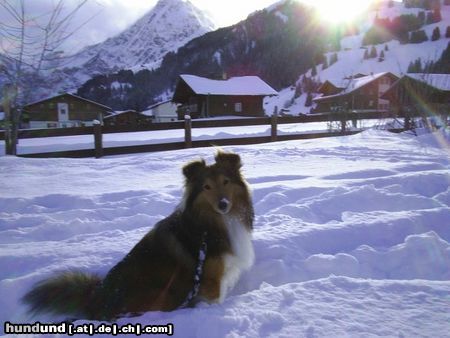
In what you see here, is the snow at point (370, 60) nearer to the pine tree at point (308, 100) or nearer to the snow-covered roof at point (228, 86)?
the pine tree at point (308, 100)

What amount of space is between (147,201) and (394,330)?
4.02 m

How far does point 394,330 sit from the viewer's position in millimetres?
2189

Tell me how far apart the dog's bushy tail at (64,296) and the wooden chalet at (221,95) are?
37492 mm

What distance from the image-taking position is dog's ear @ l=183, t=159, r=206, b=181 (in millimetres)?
3232

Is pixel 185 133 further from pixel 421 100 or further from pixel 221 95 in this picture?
pixel 221 95

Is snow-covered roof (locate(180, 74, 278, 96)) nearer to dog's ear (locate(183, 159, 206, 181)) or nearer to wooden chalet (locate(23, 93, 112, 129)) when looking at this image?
wooden chalet (locate(23, 93, 112, 129))

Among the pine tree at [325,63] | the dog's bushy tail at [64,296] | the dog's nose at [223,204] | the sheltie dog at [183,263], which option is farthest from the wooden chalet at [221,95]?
the pine tree at [325,63]

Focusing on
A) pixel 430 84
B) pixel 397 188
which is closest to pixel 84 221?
pixel 397 188

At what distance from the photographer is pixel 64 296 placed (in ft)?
8.59

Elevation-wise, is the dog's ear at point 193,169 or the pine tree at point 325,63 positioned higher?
the pine tree at point 325,63

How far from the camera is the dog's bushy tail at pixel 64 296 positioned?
257 centimetres

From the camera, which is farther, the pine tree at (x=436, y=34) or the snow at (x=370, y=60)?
the pine tree at (x=436, y=34)

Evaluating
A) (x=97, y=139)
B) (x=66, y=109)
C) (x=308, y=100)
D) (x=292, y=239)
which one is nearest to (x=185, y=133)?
(x=97, y=139)

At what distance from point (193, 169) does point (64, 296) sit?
147cm
